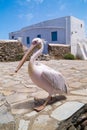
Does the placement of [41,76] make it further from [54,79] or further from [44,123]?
[44,123]

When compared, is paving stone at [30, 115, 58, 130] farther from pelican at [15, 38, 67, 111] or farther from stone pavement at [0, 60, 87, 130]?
pelican at [15, 38, 67, 111]

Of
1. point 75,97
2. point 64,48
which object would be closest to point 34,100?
point 75,97

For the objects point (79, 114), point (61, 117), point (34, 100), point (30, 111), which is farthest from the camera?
point (34, 100)

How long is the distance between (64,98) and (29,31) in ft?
83.3

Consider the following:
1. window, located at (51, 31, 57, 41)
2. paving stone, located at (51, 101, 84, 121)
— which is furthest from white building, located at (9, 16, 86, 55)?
paving stone, located at (51, 101, 84, 121)

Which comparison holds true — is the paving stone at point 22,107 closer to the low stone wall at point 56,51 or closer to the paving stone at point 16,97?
the paving stone at point 16,97

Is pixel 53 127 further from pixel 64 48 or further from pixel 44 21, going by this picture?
pixel 44 21

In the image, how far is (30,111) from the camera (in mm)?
2982

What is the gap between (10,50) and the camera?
49.9 feet

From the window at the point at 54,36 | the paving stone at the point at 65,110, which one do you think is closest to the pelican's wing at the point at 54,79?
the paving stone at the point at 65,110

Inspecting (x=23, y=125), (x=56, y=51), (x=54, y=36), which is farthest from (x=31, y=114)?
(x=54, y=36)

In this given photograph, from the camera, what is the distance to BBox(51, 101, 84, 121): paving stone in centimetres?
274

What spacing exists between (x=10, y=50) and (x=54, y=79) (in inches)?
493

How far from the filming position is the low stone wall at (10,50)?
48.9ft
